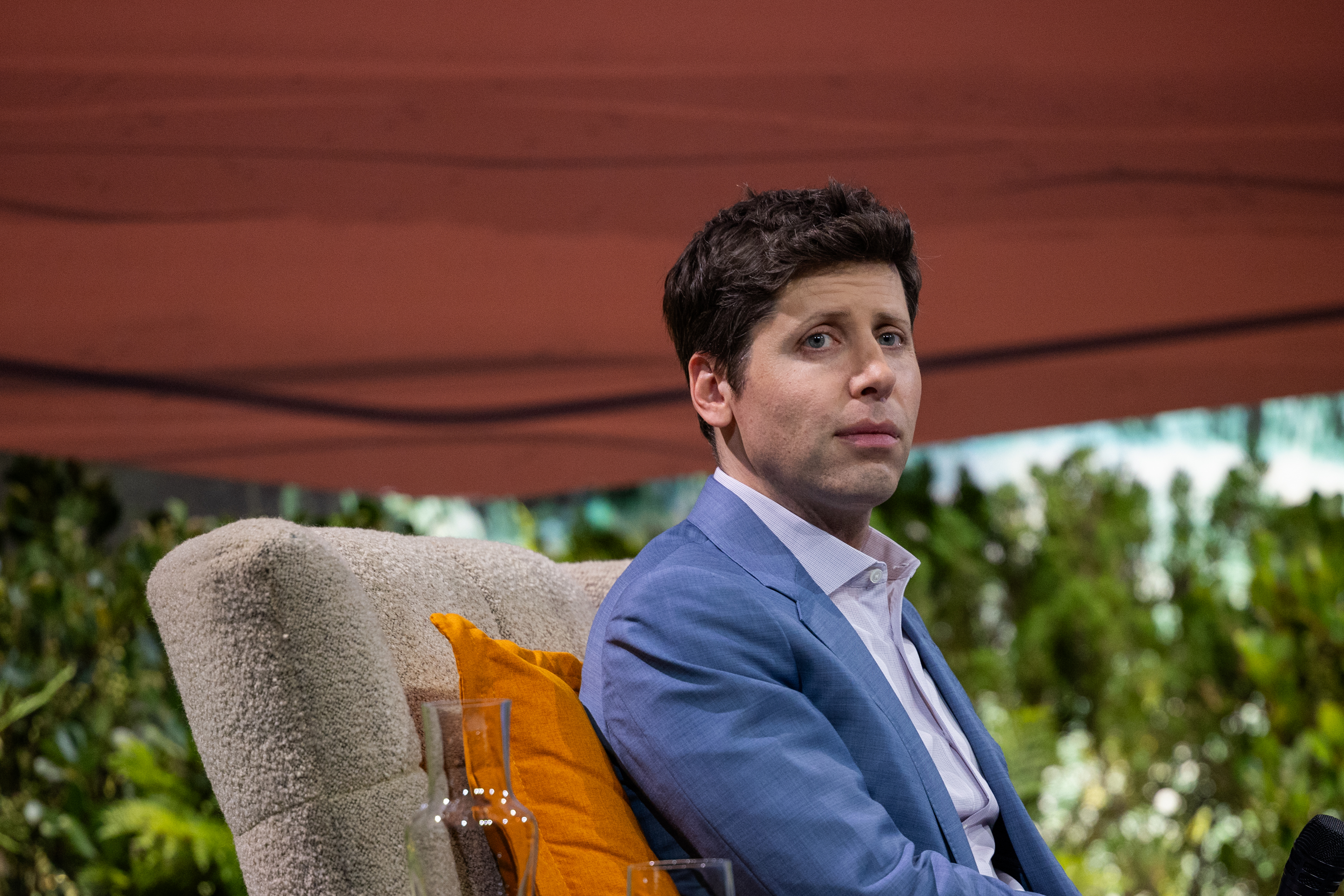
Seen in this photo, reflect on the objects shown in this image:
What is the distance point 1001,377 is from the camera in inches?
157

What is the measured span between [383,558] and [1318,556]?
9.91 ft

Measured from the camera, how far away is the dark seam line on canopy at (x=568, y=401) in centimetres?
352

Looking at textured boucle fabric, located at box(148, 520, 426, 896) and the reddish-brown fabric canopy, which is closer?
textured boucle fabric, located at box(148, 520, 426, 896)

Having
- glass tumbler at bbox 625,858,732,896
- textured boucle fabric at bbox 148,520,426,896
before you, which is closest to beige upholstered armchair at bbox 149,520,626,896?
textured boucle fabric at bbox 148,520,426,896

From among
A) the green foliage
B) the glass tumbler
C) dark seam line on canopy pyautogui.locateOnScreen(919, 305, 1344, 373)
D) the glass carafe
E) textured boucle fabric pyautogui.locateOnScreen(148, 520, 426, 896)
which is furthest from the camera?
dark seam line on canopy pyautogui.locateOnScreen(919, 305, 1344, 373)

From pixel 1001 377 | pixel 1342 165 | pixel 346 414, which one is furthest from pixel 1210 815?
pixel 346 414

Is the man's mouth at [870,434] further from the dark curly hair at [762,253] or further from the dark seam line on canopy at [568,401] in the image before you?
the dark seam line on canopy at [568,401]

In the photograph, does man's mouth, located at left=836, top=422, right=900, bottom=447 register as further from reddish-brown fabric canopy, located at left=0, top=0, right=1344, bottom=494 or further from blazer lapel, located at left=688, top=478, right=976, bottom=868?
reddish-brown fabric canopy, located at left=0, top=0, right=1344, bottom=494

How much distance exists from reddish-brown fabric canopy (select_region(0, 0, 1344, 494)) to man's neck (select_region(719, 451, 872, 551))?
1.57 meters

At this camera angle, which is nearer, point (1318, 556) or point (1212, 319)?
point (1318, 556)

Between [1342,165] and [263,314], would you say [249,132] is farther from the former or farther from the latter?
[1342,165]

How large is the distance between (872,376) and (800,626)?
0.34 meters

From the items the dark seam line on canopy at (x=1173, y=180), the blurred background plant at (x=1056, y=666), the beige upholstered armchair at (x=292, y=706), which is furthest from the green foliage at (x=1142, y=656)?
the beige upholstered armchair at (x=292, y=706)

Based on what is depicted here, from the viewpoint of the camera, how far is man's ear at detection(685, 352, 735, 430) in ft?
5.32
